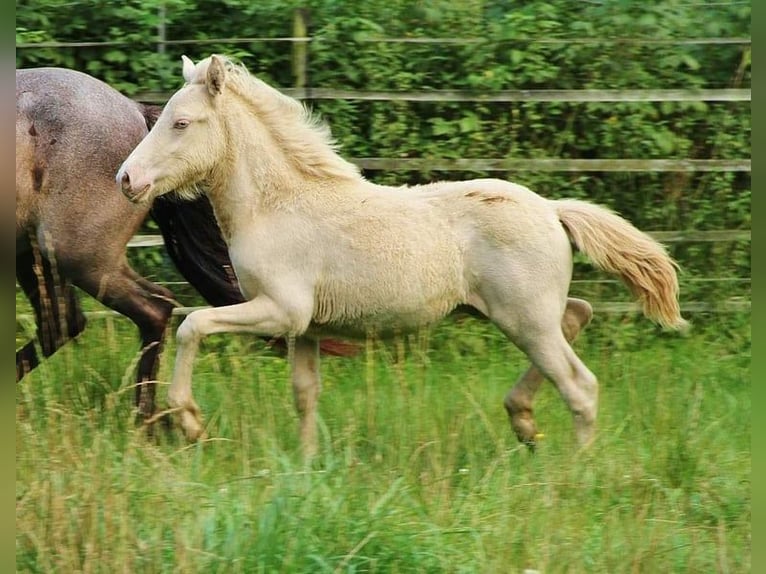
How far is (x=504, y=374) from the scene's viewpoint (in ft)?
21.8

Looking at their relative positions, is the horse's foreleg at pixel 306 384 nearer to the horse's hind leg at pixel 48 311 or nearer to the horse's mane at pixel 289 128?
the horse's mane at pixel 289 128

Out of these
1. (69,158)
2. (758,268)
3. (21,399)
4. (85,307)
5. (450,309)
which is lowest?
(85,307)

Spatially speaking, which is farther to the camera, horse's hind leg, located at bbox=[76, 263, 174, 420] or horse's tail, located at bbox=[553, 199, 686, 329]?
horse's hind leg, located at bbox=[76, 263, 174, 420]

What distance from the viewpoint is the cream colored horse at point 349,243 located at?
5.12 metres

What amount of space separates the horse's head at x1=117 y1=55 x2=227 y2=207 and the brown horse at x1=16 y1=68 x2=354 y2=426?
2.62ft

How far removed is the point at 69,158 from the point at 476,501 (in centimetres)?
271

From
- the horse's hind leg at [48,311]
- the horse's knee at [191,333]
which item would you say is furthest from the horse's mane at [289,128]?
the horse's hind leg at [48,311]

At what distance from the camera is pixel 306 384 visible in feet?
17.9

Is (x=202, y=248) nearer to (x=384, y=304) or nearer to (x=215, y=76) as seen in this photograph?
(x=215, y=76)

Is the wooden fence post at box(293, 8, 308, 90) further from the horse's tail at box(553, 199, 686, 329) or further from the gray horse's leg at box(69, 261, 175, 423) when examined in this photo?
the horse's tail at box(553, 199, 686, 329)

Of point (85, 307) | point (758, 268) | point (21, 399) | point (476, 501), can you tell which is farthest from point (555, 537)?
point (85, 307)

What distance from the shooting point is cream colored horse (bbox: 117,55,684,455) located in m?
5.12

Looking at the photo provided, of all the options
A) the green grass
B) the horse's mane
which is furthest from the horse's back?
the horse's mane

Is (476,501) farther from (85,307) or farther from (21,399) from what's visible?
(85,307)
